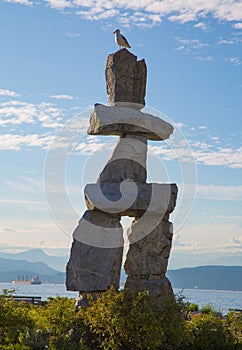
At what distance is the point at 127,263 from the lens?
13.5 meters

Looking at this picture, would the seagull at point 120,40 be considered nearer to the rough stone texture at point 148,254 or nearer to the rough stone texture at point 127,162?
the rough stone texture at point 127,162

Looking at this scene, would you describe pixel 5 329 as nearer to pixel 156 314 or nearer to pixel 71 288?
pixel 71 288

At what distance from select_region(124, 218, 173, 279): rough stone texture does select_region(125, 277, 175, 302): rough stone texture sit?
110 mm

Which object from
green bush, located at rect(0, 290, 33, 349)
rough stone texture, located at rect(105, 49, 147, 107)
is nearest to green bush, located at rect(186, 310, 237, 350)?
green bush, located at rect(0, 290, 33, 349)

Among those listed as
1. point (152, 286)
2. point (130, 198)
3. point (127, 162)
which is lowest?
point (152, 286)

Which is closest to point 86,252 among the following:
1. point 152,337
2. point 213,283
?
point 152,337

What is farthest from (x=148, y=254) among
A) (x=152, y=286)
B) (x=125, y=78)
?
(x=125, y=78)

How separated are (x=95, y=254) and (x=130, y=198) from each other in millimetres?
1390

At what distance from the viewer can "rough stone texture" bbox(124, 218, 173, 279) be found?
43.8 feet

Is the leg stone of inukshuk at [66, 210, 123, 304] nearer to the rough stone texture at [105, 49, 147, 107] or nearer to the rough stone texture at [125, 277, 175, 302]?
the rough stone texture at [125, 277, 175, 302]

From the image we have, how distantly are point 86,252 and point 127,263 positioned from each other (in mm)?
1031

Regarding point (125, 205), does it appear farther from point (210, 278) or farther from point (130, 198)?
point (210, 278)

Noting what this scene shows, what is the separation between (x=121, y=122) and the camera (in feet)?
44.0

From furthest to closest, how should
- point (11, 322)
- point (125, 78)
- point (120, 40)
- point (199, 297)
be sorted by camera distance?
point (199, 297)
point (120, 40)
point (125, 78)
point (11, 322)
